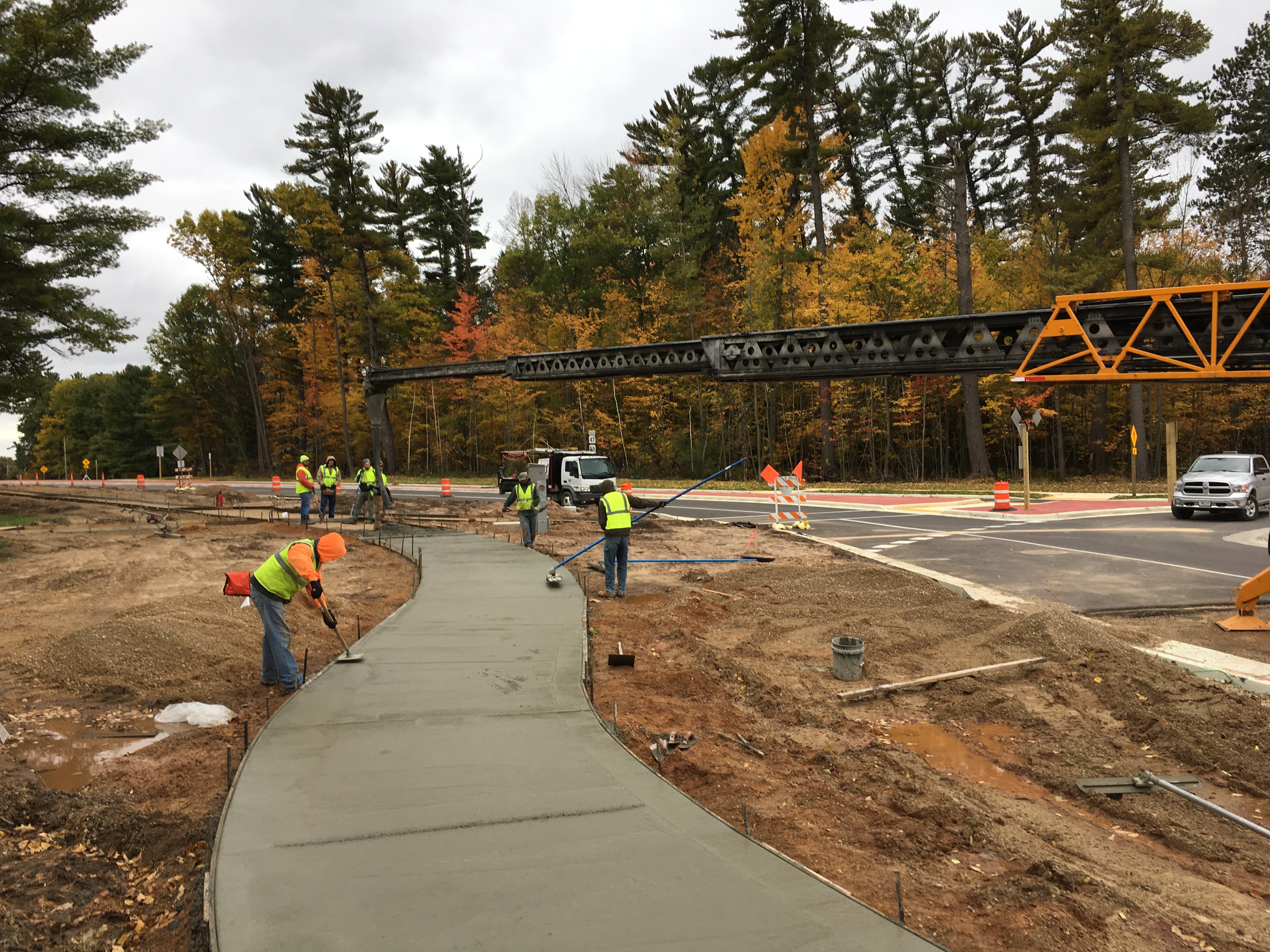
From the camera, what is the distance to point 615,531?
11297 millimetres

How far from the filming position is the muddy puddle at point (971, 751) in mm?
5625

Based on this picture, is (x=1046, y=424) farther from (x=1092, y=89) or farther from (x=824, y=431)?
(x=1092, y=89)

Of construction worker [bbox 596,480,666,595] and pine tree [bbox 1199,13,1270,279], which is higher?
pine tree [bbox 1199,13,1270,279]

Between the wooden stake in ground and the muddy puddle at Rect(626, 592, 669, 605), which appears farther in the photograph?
the muddy puddle at Rect(626, 592, 669, 605)

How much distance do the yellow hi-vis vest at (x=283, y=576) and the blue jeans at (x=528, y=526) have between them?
7.75 meters

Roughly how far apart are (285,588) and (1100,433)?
118ft

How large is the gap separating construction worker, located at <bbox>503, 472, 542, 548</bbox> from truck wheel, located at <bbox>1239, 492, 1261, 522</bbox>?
695 inches

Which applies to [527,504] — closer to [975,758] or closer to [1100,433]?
[975,758]

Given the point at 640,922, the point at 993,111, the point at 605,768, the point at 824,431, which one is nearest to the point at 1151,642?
the point at 605,768

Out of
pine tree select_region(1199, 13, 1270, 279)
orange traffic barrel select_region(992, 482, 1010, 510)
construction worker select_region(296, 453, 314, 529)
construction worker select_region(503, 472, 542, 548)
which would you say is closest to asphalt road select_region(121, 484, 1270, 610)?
orange traffic barrel select_region(992, 482, 1010, 510)

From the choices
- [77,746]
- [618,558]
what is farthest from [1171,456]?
[77,746]

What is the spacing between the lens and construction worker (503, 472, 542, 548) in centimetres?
1520

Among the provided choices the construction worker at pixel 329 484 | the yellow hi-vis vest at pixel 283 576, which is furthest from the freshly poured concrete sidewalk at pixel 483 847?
the construction worker at pixel 329 484

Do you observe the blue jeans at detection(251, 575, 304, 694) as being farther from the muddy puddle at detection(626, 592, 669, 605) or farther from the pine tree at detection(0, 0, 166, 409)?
the pine tree at detection(0, 0, 166, 409)
